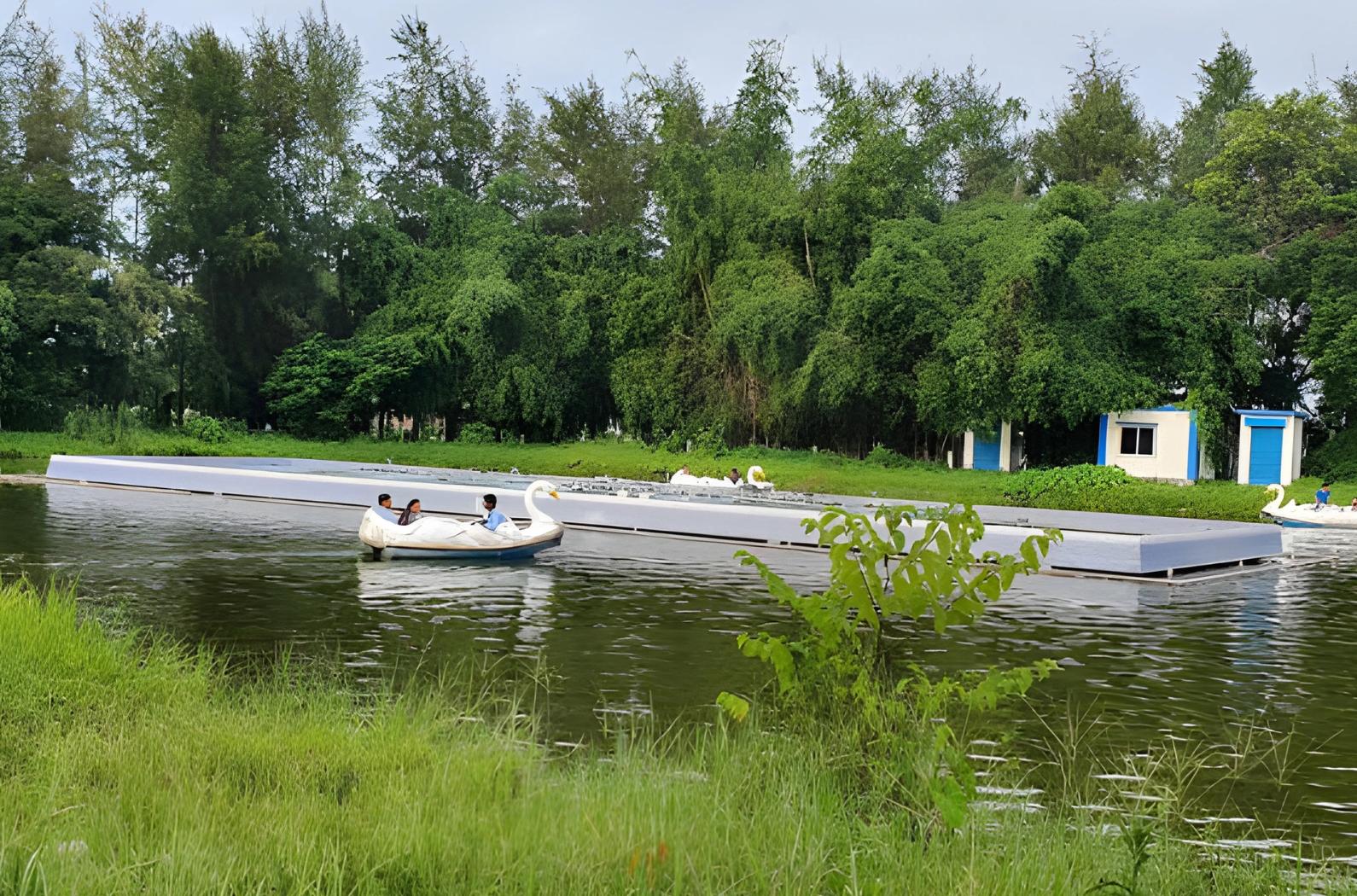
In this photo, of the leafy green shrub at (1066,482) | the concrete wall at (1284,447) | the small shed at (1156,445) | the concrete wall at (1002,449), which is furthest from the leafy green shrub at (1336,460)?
the leafy green shrub at (1066,482)

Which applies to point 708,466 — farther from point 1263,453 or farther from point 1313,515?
point 1313,515

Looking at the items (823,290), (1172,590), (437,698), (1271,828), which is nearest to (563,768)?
(437,698)

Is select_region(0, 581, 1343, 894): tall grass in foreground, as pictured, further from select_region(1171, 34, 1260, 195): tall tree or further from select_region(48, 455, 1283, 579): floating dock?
select_region(1171, 34, 1260, 195): tall tree

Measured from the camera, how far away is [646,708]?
25.7 ft

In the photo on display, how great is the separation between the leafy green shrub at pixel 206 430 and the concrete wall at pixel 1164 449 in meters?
26.5

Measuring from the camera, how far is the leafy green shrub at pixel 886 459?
33.3 meters

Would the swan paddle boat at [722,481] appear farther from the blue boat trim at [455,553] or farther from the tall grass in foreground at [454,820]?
the tall grass in foreground at [454,820]

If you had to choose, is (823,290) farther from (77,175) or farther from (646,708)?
(646,708)

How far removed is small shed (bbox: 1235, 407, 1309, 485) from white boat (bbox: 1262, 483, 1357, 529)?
7474 mm

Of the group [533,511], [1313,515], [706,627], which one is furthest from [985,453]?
[706,627]

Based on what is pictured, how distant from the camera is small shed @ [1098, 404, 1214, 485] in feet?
102

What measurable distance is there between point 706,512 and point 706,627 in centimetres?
779

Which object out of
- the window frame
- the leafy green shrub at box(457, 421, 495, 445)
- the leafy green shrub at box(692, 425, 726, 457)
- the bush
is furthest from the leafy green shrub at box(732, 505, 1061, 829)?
the leafy green shrub at box(457, 421, 495, 445)

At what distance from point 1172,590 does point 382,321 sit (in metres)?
32.5
